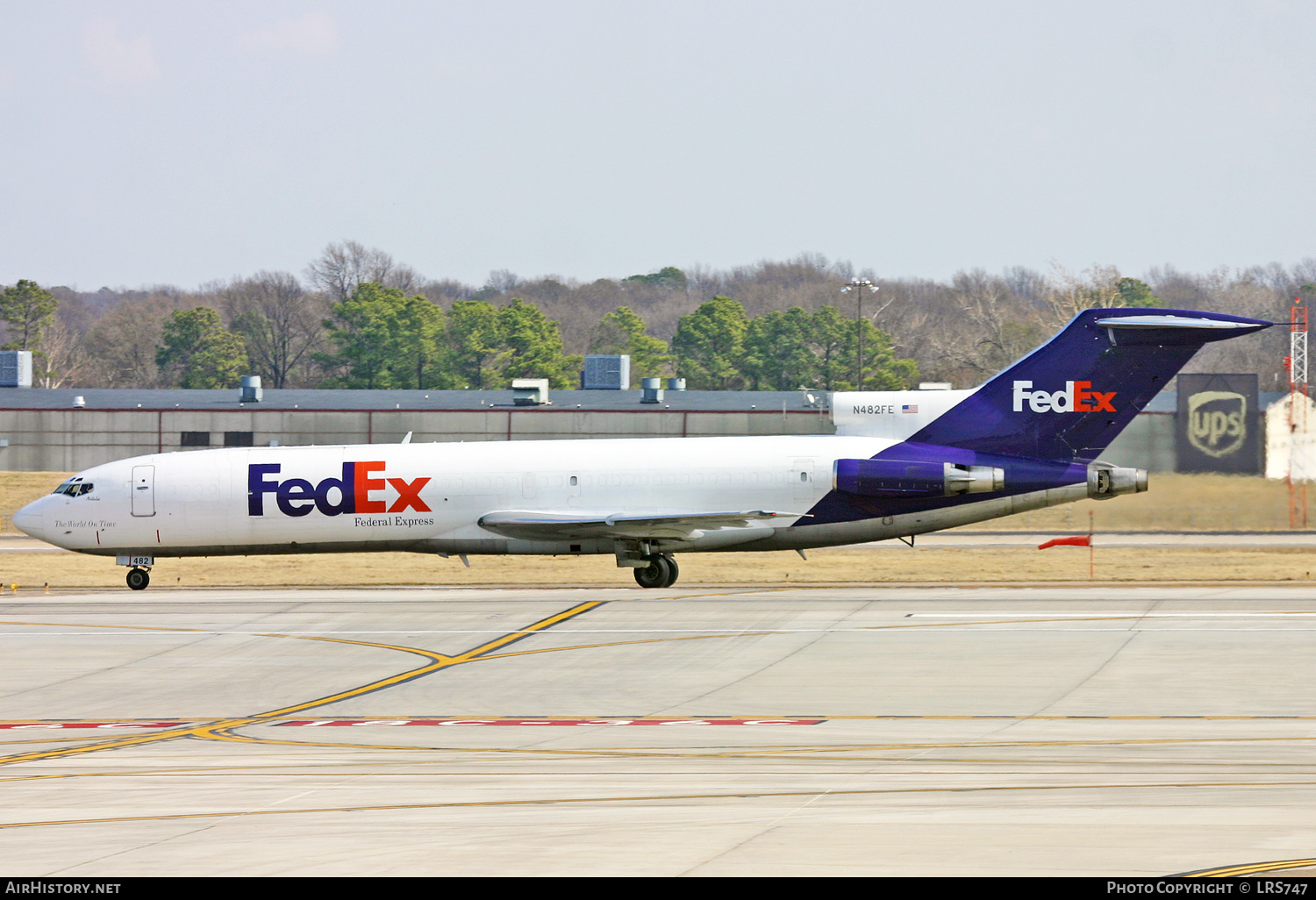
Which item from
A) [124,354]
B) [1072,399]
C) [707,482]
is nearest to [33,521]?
[707,482]

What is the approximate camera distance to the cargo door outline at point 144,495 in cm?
3572

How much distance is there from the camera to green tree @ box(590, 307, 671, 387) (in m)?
142

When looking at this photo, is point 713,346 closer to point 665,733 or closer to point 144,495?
point 144,495

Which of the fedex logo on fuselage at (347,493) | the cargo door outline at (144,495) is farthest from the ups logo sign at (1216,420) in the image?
the cargo door outline at (144,495)

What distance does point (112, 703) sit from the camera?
22562 mm

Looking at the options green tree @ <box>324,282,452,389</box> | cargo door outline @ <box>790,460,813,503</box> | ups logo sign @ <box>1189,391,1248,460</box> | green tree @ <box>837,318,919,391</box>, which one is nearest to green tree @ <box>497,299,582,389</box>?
green tree @ <box>324,282,452,389</box>

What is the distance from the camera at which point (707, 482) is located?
116ft

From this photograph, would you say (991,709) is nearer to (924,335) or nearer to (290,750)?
(290,750)

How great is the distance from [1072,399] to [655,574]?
11224mm

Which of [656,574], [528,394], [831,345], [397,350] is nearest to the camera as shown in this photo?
[656,574]

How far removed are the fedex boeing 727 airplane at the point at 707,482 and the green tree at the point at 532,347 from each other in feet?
272

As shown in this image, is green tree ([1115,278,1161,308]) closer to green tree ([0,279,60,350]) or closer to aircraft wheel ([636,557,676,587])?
green tree ([0,279,60,350])

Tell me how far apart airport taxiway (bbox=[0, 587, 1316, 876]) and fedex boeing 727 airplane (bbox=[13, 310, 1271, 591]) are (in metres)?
1.65

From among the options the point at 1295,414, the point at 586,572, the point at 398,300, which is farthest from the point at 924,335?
the point at 586,572
